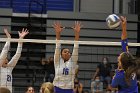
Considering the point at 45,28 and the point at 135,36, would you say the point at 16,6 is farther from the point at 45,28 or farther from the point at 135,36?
the point at 135,36

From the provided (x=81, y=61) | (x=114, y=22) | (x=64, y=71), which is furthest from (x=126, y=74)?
(x=81, y=61)

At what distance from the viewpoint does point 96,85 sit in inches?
442

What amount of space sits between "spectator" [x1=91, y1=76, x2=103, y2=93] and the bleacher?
106cm

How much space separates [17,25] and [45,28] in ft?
3.05

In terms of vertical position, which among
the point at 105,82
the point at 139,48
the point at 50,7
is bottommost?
the point at 105,82

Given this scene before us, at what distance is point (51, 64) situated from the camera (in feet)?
37.6

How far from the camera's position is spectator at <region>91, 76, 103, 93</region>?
10952mm

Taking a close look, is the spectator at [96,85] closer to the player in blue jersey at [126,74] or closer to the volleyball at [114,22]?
the volleyball at [114,22]

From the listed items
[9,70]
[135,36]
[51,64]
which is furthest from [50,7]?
[9,70]

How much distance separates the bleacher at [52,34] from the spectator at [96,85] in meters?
1.06

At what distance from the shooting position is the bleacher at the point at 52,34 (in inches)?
515

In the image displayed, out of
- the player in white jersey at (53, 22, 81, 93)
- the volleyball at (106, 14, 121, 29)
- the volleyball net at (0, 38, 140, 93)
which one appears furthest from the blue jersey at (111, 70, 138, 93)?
the volleyball net at (0, 38, 140, 93)

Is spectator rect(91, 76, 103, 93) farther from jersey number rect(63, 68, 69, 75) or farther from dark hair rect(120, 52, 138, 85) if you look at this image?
dark hair rect(120, 52, 138, 85)

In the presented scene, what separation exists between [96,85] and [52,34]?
3.54 m
